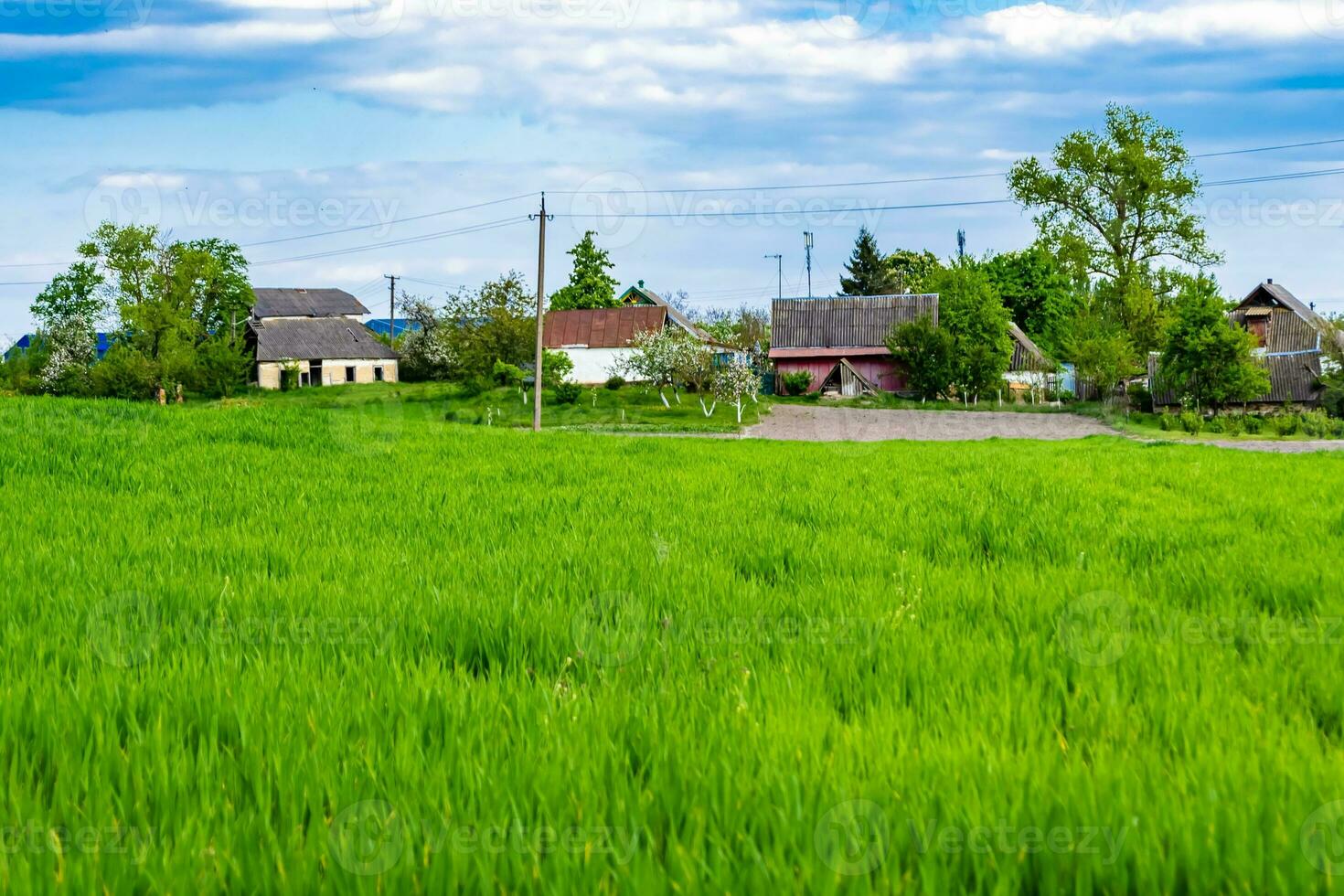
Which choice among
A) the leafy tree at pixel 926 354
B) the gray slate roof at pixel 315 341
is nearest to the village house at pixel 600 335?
the leafy tree at pixel 926 354

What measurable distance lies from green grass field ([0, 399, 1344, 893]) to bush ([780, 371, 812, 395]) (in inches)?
2321

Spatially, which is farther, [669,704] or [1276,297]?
[1276,297]

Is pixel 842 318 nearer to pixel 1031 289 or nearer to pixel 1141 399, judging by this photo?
pixel 1141 399

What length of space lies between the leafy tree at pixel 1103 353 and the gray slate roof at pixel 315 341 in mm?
61107

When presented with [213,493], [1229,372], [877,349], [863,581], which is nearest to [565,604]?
[863,581]

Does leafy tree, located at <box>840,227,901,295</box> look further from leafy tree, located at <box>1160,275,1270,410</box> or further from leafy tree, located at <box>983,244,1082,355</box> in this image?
leafy tree, located at <box>1160,275,1270,410</box>

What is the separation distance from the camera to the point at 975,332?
189 feet

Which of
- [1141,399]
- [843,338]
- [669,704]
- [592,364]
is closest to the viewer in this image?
[669,704]

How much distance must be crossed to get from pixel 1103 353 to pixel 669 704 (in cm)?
5933

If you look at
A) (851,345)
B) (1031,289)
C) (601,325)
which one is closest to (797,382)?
(851,345)

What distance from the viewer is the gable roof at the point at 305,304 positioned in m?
103

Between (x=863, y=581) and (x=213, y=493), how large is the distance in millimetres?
6660

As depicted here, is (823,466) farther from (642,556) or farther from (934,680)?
(934,680)

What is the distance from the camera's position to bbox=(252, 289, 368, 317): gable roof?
103m
